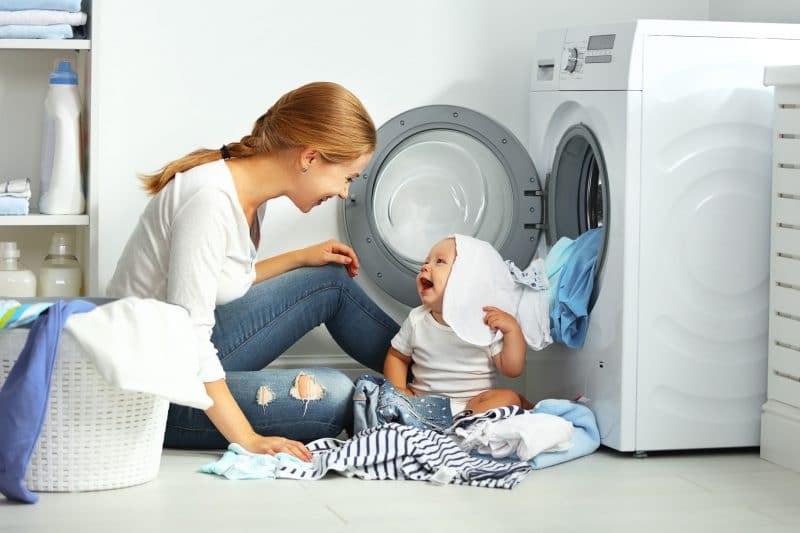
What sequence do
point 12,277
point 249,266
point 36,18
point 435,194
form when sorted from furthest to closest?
1. point 435,194
2. point 12,277
3. point 36,18
4. point 249,266

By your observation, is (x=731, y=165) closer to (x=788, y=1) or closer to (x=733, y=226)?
(x=733, y=226)

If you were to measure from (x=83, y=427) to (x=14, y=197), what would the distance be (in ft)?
2.65

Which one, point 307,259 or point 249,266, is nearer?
point 249,266

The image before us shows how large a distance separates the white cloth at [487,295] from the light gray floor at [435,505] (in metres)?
0.39

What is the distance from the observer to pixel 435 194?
300 cm

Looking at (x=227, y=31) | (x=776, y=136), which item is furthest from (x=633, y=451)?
(x=227, y=31)

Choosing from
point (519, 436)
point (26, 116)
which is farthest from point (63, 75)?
point (519, 436)

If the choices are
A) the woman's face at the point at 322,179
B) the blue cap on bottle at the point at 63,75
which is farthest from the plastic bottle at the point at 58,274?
the woman's face at the point at 322,179

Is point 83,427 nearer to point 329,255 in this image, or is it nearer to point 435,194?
point 329,255

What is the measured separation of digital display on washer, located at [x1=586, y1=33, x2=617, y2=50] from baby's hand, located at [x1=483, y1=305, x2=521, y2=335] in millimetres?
617

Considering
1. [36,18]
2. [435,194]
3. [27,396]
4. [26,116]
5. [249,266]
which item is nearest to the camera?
[27,396]

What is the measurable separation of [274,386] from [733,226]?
1019 mm

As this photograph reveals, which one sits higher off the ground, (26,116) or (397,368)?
(26,116)

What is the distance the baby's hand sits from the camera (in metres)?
2.56
